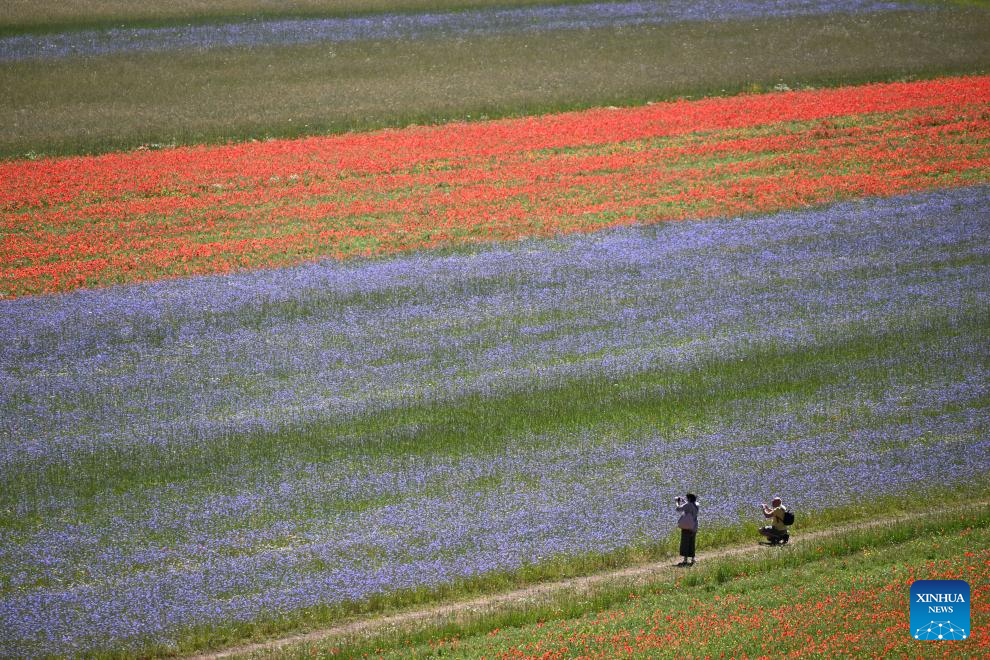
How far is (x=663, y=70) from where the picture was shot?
53.6 m

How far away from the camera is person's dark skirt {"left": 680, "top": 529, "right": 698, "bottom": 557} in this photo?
18562mm

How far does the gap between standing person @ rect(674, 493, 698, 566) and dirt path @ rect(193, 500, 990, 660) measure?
0.30 metres

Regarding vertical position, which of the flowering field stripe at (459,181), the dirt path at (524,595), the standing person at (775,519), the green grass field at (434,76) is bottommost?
the dirt path at (524,595)

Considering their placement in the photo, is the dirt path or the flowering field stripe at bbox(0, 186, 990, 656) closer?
the dirt path

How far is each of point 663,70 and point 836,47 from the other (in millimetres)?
10749

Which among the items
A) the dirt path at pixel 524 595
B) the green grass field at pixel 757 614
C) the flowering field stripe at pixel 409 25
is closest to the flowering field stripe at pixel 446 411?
the dirt path at pixel 524 595

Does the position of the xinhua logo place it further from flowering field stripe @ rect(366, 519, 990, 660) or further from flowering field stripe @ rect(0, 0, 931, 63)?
flowering field stripe @ rect(0, 0, 931, 63)

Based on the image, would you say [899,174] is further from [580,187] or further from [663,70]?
[663,70]

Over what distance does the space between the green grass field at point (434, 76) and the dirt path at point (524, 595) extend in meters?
31.5

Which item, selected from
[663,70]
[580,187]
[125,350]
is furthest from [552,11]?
[125,350]

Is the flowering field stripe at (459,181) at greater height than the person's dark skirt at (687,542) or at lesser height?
greater

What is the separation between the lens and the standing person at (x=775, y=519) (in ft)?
62.2

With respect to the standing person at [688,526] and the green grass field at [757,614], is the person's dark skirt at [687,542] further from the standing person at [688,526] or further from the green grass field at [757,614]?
the green grass field at [757,614]

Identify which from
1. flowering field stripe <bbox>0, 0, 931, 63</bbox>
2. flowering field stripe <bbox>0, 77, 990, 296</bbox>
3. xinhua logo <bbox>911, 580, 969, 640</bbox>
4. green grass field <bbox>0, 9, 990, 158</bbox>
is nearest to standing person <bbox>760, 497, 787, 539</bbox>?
xinhua logo <bbox>911, 580, 969, 640</bbox>
